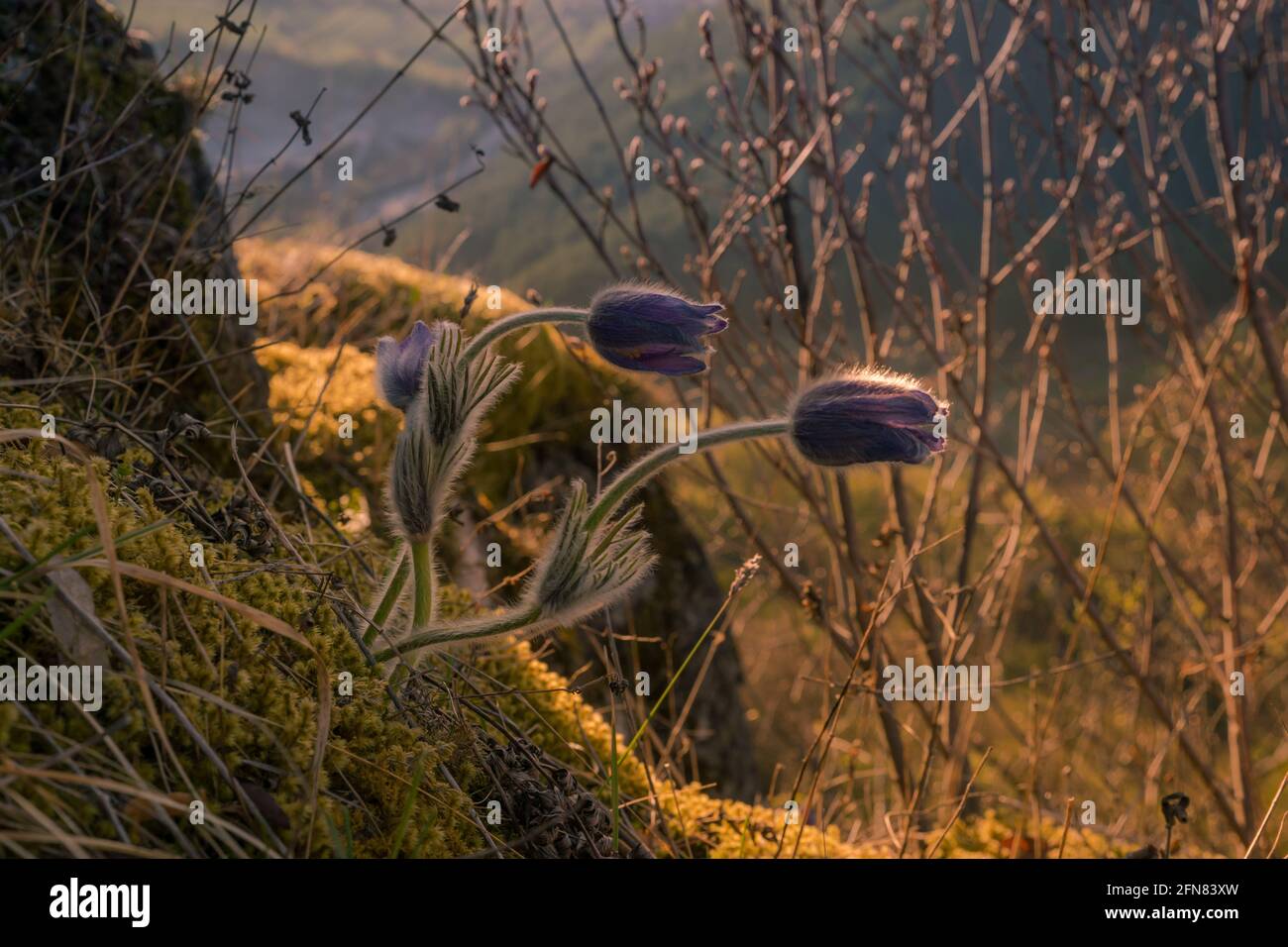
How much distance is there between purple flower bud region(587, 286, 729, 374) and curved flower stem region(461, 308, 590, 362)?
0.9 inches

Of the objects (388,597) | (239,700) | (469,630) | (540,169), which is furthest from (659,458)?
(540,169)

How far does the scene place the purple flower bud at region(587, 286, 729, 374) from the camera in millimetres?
1232

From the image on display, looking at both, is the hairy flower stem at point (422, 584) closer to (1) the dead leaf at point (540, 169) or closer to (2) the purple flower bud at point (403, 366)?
(2) the purple flower bud at point (403, 366)

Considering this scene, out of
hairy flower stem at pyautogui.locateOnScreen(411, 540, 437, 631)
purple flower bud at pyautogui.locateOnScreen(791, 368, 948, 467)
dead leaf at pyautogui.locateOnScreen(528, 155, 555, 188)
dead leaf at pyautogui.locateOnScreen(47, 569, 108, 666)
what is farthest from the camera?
dead leaf at pyautogui.locateOnScreen(528, 155, 555, 188)

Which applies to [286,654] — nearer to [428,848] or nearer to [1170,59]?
[428,848]

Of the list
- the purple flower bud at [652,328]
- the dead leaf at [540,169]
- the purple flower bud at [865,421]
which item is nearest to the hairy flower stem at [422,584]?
the purple flower bud at [652,328]

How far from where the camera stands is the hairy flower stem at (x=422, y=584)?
50.4 inches

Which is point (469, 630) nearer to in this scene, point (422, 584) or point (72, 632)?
point (422, 584)

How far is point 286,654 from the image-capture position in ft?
4.08

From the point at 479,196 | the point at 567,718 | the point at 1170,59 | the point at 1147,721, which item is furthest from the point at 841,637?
the point at 479,196

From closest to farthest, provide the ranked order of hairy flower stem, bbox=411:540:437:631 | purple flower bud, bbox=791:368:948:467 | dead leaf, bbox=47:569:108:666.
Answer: dead leaf, bbox=47:569:108:666
purple flower bud, bbox=791:368:948:467
hairy flower stem, bbox=411:540:437:631

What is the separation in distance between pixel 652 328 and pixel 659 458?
0.17 m

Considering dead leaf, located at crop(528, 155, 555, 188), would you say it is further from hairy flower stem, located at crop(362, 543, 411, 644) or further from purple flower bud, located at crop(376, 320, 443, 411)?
hairy flower stem, located at crop(362, 543, 411, 644)

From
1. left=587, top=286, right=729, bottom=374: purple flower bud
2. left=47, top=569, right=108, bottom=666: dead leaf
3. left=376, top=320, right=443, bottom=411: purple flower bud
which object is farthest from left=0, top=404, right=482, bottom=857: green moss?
left=587, top=286, right=729, bottom=374: purple flower bud
